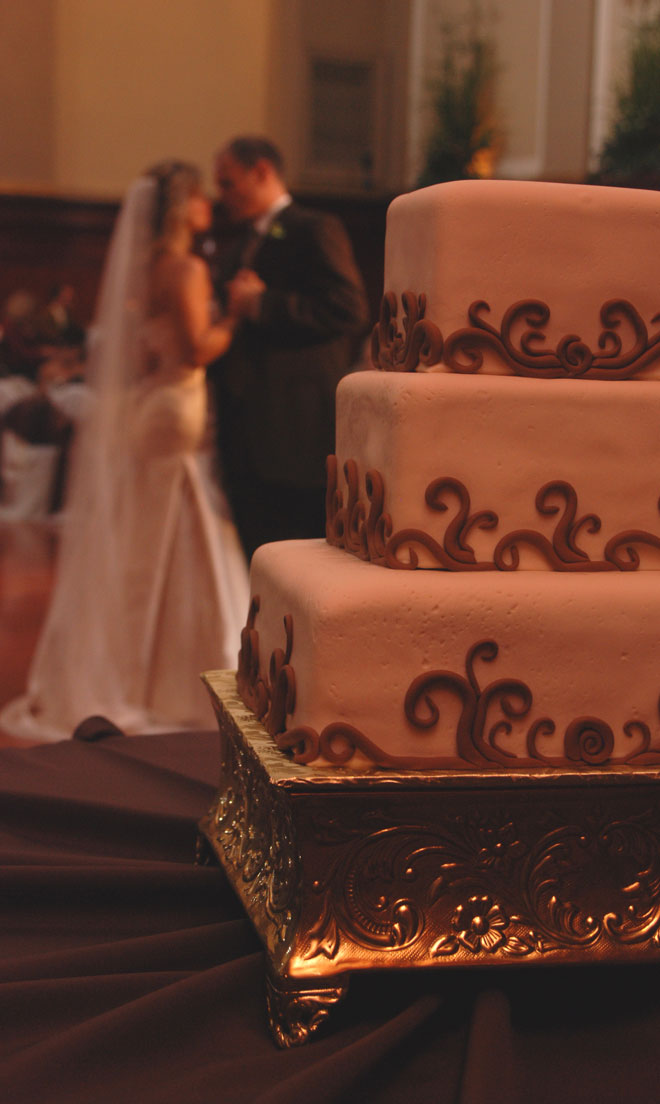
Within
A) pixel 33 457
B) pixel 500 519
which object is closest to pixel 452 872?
pixel 500 519

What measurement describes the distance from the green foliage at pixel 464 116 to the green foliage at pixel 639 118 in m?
1.60

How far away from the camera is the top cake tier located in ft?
4.78

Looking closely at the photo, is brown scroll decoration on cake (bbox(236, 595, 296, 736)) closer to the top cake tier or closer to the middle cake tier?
the middle cake tier

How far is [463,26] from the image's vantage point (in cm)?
906

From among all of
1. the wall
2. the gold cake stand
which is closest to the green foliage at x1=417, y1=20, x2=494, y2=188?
the wall

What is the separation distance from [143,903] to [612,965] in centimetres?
57

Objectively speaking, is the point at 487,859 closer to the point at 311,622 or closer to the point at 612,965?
the point at 612,965

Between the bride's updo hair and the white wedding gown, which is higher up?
the bride's updo hair

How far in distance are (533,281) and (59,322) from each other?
874cm

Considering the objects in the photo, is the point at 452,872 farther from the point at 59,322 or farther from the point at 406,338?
the point at 59,322

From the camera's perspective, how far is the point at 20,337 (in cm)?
976

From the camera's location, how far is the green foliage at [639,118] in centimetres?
695

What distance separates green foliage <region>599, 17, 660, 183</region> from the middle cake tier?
5.98 meters

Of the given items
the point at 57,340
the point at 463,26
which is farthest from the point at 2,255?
the point at 463,26
